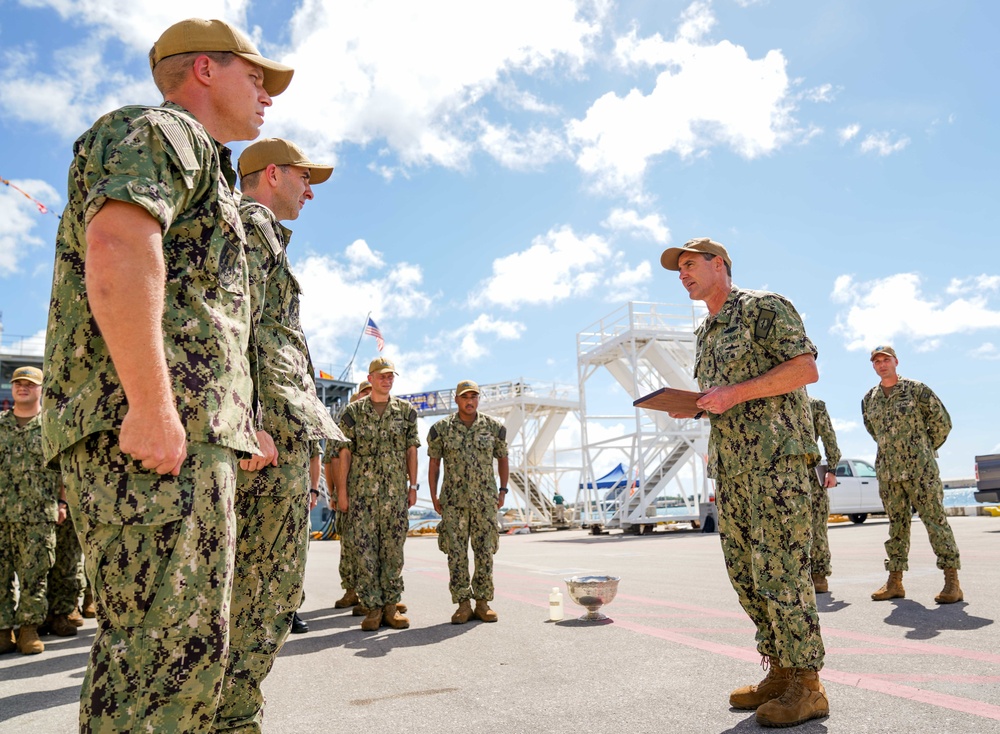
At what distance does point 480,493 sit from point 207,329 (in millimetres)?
4840

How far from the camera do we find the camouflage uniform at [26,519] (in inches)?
217

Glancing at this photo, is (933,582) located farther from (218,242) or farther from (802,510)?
(218,242)

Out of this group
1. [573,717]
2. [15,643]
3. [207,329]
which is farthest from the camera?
[15,643]

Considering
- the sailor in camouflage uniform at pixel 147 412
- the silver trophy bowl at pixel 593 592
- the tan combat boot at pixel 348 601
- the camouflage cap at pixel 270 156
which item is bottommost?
the tan combat boot at pixel 348 601

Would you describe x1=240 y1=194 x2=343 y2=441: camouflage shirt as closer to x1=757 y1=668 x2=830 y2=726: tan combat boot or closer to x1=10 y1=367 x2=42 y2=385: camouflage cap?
x1=757 y1=668 x2=830 y2=726: tan combat boot

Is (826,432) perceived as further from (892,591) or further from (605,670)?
(605,670)

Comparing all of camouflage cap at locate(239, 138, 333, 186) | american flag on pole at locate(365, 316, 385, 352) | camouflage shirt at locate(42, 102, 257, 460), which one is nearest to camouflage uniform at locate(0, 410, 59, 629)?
camouflage cap at locate(239, 138, 333, 186)

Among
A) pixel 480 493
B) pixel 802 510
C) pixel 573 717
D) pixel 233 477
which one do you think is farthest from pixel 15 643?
pixel 802 510

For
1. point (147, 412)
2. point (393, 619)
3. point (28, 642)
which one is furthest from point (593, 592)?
point (147, 412)

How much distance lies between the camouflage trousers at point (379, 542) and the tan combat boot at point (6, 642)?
2539mm

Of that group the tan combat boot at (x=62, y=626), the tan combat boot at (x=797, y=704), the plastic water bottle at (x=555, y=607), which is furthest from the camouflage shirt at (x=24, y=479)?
the tan combat boot at (x=797, y=704)

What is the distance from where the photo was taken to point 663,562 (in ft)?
35.6

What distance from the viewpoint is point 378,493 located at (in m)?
6.12

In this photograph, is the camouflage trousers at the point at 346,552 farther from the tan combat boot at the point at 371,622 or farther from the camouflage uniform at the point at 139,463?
the camouflage uniform at the point at 139,463
